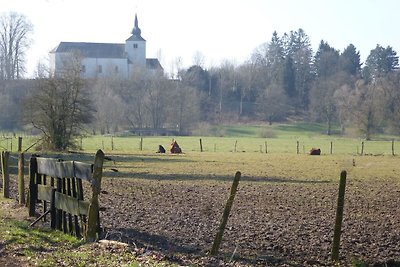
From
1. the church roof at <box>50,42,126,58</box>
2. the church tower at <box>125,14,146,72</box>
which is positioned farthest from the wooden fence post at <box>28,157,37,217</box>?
the church tower at <box>125,14,146,72</box>

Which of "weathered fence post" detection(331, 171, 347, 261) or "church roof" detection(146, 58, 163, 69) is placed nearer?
"weathered fence post" detection(331, 171, 347, 261)

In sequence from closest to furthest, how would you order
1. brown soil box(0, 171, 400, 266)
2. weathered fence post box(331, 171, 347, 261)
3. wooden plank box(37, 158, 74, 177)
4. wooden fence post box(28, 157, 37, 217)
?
weathered fence post box(331, 171, 347, 261) < brown soil box(0, 171, 400, 266) < wooden plank box(37, 158, 74, 177) < wooden fence post box(28, 157, 37, 217)

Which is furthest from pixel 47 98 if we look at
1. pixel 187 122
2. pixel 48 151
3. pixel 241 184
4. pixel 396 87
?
pixel 396 87

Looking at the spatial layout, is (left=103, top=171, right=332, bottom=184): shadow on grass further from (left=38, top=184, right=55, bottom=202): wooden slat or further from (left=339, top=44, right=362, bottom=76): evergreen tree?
(left=339, top=44, right=362, bottom=76): evergreen tree

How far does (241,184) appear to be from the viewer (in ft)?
98.1

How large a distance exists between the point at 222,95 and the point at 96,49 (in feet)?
121

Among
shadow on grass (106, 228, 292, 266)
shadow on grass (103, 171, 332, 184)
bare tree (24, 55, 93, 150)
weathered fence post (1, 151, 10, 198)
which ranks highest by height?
bare tree (24, 55, 93, 150)

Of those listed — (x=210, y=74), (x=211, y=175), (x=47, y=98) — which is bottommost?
(x=211, y=175)

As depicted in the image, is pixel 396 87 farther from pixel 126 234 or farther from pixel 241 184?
pixel 126 234

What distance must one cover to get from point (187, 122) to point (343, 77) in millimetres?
50741

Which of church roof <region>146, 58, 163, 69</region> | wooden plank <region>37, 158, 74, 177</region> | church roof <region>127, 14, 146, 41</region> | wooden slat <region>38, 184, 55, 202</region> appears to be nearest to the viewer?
wooden plank <region>37, 158, 74, 177</region>

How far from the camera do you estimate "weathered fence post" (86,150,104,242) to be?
12.9 m

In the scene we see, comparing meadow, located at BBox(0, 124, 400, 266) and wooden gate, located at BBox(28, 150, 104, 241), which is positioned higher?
wooden gate, located at BBox(28, 150, 104, 241)

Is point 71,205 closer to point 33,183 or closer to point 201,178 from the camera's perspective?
point 33,183
